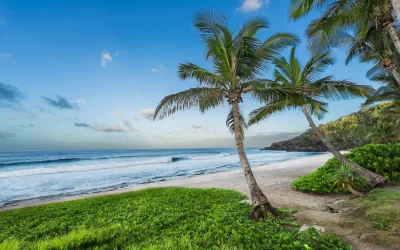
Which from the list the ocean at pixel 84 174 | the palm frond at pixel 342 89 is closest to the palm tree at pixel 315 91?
the palm frond at pixel 342 89

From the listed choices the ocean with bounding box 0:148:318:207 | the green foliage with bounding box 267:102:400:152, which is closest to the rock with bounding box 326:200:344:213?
the ocean with bounding box 0:148:318:207

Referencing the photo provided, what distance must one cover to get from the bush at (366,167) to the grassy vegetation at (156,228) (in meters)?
3.58

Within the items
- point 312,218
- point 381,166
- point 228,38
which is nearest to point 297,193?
point 312,218

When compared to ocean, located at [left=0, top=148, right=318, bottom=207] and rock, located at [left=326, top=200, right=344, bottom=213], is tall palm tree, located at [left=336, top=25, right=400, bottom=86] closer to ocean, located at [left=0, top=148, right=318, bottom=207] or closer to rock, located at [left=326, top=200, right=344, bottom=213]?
rock, located at [left=326, top=200, right=344, bottom=213]

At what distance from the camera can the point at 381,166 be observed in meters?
9.78

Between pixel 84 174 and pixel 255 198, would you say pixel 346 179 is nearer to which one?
pixel 255 198

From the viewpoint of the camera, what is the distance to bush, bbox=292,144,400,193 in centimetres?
887

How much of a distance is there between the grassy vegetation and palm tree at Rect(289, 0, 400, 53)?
6.29 metres

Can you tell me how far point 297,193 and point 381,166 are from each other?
4.46 metres

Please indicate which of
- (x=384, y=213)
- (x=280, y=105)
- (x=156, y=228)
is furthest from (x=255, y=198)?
(x=280, y=105)

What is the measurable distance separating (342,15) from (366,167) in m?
7.49

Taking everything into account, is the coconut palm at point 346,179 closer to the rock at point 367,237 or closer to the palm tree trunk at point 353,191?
the palm tree trunk at point 353,191

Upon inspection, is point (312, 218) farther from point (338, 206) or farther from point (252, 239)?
point (252, 239)

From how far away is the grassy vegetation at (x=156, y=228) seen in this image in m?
3.74
